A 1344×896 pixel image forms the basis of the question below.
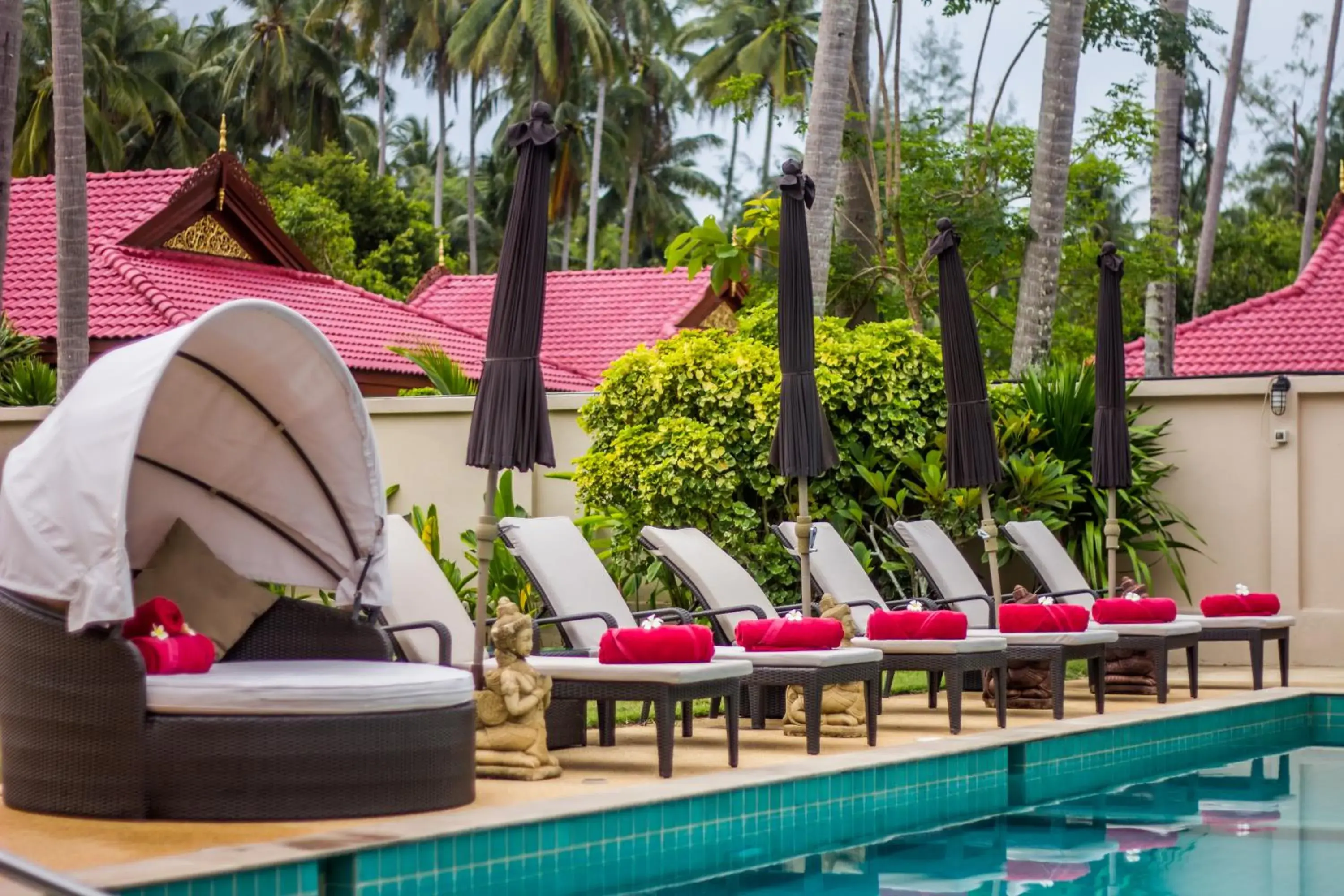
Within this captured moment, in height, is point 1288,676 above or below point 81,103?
below

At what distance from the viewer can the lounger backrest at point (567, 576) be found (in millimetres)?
7887

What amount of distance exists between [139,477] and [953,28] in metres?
39.7

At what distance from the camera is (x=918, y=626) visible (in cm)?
820

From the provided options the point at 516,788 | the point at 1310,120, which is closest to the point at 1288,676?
the point at 516,788

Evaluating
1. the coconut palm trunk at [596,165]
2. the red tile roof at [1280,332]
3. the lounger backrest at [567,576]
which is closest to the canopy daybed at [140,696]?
the lounger backrest at [567,576]

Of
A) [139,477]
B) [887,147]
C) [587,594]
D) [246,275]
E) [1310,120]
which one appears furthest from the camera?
[1310,120]

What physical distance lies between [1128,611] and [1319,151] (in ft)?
97.3

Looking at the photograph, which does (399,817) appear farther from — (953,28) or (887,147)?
(953,28)

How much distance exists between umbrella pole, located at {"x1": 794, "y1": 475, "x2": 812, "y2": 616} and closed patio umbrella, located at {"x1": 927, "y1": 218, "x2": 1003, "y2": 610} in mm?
1910

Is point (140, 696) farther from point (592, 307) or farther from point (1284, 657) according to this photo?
point (592, 307)

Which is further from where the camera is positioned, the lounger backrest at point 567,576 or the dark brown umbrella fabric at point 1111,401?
the dark brown umbrella fabric at point 1111,401

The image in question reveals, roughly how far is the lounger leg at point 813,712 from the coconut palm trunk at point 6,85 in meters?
Result: 4.99

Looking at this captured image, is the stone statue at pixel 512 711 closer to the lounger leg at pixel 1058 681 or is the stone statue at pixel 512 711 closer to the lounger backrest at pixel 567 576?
the lounger backrest at pixel 567 576

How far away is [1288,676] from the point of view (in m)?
11.0
